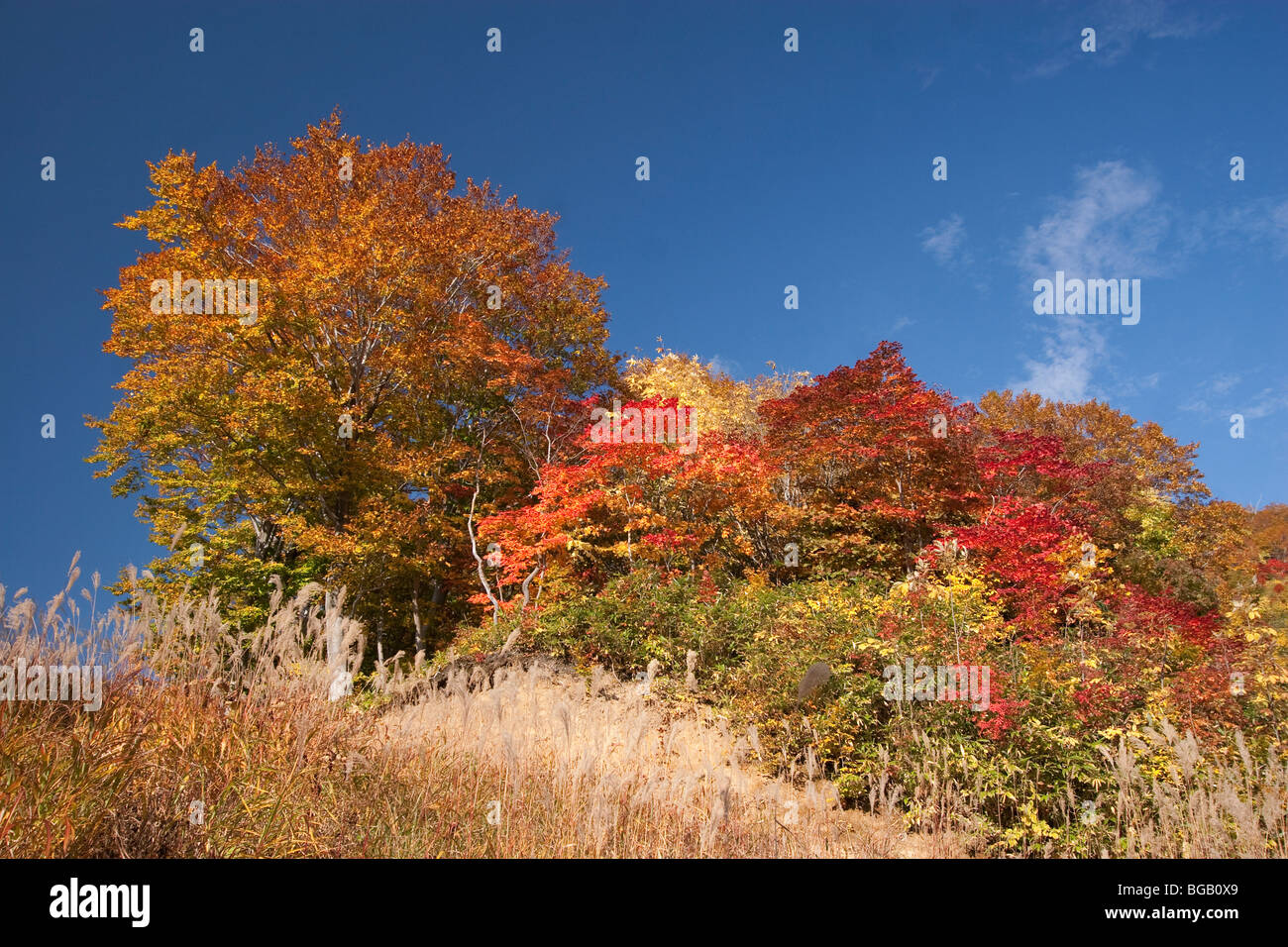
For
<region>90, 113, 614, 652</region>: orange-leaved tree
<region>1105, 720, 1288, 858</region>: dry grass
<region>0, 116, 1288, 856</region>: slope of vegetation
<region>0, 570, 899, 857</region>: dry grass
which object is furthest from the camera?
<region>90, 113, 614, 652</region>: orange-leaved tree

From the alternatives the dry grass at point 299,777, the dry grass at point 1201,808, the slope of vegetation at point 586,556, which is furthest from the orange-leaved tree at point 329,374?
the dry grass at point 1201,808

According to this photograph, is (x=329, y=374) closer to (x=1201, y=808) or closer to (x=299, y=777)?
(x=299, y=777)

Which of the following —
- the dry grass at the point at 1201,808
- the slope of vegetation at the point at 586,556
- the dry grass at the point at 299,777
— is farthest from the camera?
the slope of vegetation at the point at 586,556

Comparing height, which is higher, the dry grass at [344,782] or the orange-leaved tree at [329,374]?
the orange-leaved tree at [329,374]

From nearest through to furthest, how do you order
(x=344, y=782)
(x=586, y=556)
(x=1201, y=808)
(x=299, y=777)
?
1. (x=1201, y=808)
2. (x=299, y=777)
3. (x=344, y=782)
4. (x=586, y=556)

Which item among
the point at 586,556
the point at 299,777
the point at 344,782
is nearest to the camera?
the point at 299,777

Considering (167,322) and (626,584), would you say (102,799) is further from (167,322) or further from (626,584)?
(167,322)

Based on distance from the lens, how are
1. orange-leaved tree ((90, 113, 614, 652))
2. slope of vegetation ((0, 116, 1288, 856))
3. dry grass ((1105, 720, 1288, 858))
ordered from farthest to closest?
orange-leaved tree ((90, 113, 614, 652))
slope of vegetation ((0, 116, 1288, 856))
dry grass ((1105, 720, 1288, 858))

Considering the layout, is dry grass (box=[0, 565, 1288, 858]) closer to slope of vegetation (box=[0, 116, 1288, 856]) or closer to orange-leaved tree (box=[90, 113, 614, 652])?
slope of vegetation (box=[0, 116, 1288, 856])

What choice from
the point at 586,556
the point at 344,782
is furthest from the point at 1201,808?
the point at 586,556

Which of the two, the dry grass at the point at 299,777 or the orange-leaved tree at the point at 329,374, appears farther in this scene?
the orange-leaved tree at the point at 329,374

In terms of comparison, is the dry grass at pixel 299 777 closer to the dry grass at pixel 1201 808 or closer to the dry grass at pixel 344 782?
the dry grass at pixel 344 782

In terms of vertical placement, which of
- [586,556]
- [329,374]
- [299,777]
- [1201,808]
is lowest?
[1201,808]

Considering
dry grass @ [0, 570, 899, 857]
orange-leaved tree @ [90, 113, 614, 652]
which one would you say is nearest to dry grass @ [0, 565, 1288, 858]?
dry grass @ [0, 570, 899, 857]
